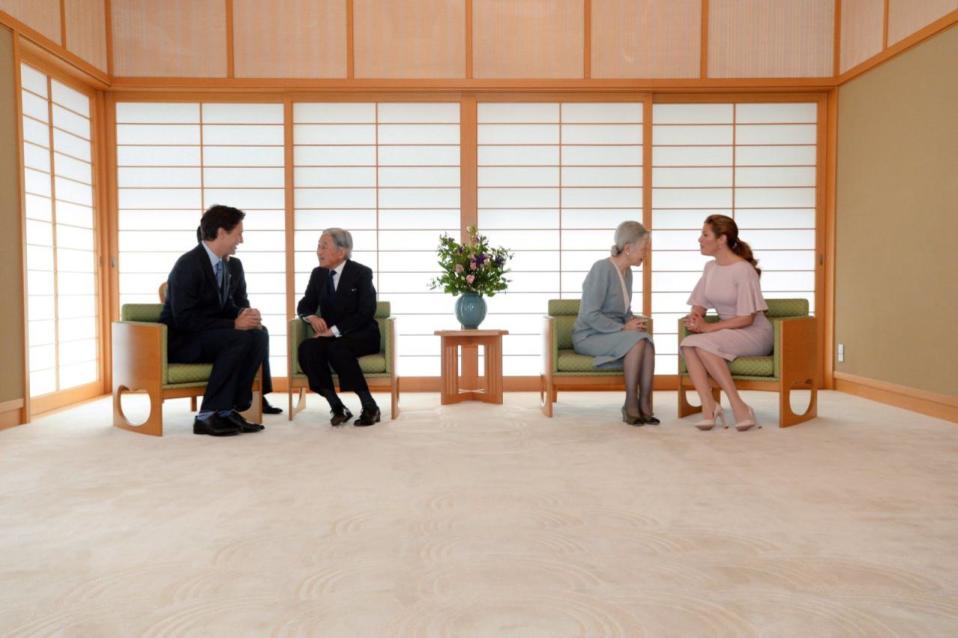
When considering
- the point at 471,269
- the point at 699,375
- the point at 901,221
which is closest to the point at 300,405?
the point at 471,269

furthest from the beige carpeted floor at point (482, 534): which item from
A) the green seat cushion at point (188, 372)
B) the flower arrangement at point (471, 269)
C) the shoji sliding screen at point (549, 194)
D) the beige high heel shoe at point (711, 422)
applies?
the shoji sliding screen at point (549, 194)

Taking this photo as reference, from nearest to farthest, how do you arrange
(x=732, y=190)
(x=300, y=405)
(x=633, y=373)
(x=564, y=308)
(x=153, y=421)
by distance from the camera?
1. (x=153, y=421)
2. (x=633, y=373)
3. (x=300, y=405)
4. (x=564, y=308)
5. (x=732, y=190)

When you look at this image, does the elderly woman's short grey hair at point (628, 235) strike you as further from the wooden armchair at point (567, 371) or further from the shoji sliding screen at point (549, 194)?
the shoji sliding screen at point (549, 194)

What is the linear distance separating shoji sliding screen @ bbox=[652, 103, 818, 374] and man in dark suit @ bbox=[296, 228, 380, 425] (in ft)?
7.81

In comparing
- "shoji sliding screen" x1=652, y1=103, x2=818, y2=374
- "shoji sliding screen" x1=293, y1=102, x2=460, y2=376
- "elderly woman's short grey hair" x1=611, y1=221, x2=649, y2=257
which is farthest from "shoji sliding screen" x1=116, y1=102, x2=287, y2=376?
"shoji sliding screen" x1=652, y1=103, x2=818, y2=374

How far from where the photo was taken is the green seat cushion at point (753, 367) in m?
4.08

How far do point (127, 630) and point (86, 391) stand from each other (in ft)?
13.5

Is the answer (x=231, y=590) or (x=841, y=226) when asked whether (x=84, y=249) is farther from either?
(x=841, y=226)

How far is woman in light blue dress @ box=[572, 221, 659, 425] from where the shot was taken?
4.21 meters

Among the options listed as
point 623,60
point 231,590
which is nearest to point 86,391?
point 231,590

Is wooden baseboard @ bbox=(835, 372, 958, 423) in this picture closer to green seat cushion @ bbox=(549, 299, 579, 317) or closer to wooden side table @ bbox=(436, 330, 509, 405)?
green seat cushion @ bbox=(549, 299, 579, 317)

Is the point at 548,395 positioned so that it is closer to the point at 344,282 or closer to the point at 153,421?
the point at 344,282

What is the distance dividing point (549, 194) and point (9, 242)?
11.6ft

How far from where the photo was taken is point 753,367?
4.11m
